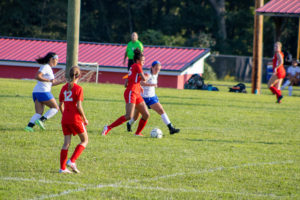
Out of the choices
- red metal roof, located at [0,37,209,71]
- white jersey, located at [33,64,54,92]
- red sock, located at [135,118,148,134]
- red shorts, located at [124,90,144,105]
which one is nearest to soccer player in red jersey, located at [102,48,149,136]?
red shorts, located at [124,90,144,105]

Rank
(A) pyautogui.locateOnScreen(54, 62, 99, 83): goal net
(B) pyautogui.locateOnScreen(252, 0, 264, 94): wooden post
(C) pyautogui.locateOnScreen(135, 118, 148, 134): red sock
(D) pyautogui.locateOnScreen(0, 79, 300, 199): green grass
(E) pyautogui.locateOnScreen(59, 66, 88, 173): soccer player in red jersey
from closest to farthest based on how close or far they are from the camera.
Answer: (D) pyautogui.locateOnScreen(0, 79, 300, 199): green grass, (E) pyautogui.locateOnScreen(59, 66, 88, 173): soccer player in red jersey, (C) pyautogui.locateOnScreen(135, 118, 148, 134): red sock, (B) pyautogui.locateOnScreen(252, 0, 264, 94): wooden post, (A) pyautogui.locateOnScreen(54, 62, 99, 83): goal net

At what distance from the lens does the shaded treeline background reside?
51.6 metres

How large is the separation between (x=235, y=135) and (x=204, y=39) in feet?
126

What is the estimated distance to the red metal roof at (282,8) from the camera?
25.5 meters

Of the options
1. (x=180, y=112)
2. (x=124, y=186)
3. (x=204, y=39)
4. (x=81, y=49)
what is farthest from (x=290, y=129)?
(x=204, y=39)

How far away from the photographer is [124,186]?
6.84 meters

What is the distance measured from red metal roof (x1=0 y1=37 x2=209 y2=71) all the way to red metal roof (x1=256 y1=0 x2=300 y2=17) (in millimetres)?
5837

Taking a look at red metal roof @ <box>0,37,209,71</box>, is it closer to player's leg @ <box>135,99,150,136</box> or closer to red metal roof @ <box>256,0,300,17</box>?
red metal roof @ <box>256,0,300,17</box>

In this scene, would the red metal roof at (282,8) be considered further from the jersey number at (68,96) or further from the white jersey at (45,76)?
the jersey number at (68,96)

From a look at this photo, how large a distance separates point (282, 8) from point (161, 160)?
19.4 metres

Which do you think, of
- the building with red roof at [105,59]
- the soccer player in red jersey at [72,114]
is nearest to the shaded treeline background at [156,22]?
the building with red roof at [105,59]

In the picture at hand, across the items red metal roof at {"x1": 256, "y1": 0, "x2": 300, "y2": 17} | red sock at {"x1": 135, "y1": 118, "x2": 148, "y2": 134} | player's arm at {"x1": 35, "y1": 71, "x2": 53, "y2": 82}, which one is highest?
red metal roof at {"x1": 256, "y1": 0, "x2": 300, "y2": 17}

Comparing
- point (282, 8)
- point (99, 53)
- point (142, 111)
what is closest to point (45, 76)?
point (142, 111)

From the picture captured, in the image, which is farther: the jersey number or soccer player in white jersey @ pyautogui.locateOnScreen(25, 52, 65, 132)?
soccer player in white jersey @ pyautogui.locateOnScreen(25, 52, 65, 132)
